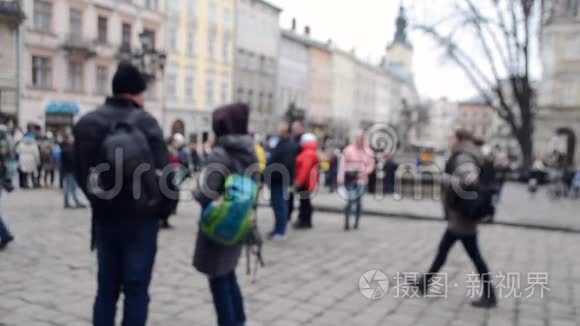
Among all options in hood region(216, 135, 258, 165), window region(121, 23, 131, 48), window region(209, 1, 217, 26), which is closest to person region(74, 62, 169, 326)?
hood region(216, 135, 258, 165)

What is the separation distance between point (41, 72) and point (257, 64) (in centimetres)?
1929

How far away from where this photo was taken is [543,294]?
5.76 meters

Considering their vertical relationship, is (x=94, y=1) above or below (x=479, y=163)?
above

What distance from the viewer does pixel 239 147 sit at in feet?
12.7

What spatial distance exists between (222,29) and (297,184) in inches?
1439

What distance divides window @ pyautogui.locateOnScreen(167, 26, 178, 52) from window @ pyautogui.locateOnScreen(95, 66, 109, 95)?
20.9ft

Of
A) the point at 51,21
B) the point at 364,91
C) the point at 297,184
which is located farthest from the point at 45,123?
the point at 364,91

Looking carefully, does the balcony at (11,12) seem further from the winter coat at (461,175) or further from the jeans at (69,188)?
the winter coat at (461,175)

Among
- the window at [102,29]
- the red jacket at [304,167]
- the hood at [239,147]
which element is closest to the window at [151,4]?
the window at [102,29]

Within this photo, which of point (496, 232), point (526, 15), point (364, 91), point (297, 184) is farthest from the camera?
point (364, 91)

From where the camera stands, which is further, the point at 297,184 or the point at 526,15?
the point at 526,15

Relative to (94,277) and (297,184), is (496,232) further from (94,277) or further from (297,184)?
(94,277)

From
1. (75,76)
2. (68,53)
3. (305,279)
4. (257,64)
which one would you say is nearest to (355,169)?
(305,279)

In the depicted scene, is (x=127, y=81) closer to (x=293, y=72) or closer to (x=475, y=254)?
(x=475, y=254)
